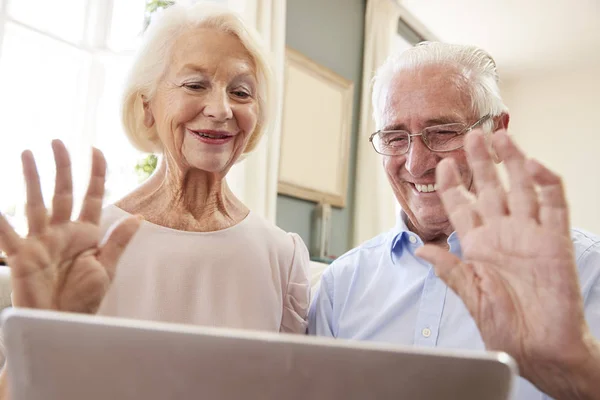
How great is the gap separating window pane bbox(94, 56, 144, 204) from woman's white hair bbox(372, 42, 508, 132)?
6.60ft

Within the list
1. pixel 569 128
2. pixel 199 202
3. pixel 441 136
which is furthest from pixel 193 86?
pixel 569 128

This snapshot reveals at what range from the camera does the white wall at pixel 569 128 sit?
5.89 m

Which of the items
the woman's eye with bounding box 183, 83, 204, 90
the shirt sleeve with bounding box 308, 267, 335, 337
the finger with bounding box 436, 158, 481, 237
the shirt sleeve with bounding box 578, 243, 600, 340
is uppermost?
the woman's eye with bounding box 183, 83, 204, 90

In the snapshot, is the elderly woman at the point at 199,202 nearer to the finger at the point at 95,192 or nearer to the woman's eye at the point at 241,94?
the woman's eye at the point at 241,94

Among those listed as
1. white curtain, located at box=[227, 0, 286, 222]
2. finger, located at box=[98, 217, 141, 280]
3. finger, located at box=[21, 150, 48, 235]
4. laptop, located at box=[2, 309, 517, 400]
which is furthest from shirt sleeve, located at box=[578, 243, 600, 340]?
white curtain, located at box=[227, 0, 286, 222]

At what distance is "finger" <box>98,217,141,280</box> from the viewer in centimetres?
93

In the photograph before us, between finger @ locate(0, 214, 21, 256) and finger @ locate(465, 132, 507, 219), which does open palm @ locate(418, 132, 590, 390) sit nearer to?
finger @ locate(465, 132, 507, 219)

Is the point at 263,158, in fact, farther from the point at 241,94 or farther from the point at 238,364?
the point at 238,364

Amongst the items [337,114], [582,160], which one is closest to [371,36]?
[337,114]

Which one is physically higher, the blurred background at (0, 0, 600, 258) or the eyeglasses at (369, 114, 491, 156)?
the blurred background at (0, 0, 600, 258)

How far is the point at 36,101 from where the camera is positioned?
3.23 metres

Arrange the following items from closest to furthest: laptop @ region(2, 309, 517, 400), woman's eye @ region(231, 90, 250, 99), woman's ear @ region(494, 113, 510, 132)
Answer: laptop @ region(2, 309, 517, 400)
woman's eye @ region(231, 90, 250, 99)
woman's ear @ region(494, 113, 510, 132)

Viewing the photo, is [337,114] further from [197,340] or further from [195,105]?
[197,340]

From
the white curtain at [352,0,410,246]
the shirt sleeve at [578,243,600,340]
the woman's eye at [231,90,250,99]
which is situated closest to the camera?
the shirt sleeve at [578,243,600,340]
